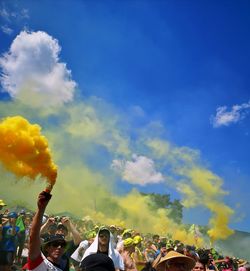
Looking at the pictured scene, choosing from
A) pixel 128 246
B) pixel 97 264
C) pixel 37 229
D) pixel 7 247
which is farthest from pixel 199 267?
pixel 7 247

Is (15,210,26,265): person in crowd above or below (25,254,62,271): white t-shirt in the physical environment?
above

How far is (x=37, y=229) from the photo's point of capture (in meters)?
2.87

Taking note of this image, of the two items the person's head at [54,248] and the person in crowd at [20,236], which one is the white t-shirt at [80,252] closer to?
the person's head at [54,248]

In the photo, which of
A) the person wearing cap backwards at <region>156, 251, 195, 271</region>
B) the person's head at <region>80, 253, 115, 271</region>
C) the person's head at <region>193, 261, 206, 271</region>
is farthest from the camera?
the person's head at <region>193, 261, 206, 271</region>

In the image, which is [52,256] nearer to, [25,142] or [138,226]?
[25,142]

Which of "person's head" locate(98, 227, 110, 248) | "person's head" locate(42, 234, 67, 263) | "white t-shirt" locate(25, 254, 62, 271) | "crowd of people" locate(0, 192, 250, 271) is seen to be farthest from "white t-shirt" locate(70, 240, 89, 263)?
"white t-shirt" locate(25, 254, 62, 271)

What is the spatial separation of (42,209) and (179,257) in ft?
4.70

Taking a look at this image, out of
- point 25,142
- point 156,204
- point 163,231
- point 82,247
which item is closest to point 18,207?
point 25,142

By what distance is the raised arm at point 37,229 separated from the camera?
2.86m

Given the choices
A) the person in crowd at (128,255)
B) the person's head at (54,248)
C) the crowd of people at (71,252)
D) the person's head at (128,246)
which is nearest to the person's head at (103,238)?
the crowd of people at (71,252)

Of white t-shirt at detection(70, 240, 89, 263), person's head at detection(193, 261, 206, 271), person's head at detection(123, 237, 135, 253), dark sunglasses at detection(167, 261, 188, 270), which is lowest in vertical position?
dark sunglasses at detection(167, 261, 188, 270)

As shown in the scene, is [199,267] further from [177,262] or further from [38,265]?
[38,265]

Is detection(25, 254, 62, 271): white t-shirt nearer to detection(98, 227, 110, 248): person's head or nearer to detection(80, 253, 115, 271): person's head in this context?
detection(80, 253, 115, 271): person's head

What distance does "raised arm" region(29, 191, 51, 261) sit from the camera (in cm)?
286
